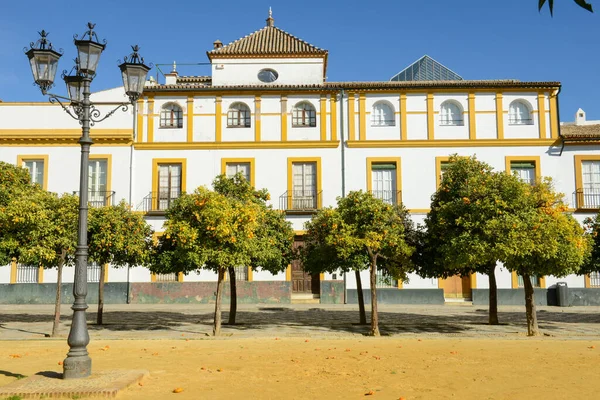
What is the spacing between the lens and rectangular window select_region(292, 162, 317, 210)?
2517 centimetres

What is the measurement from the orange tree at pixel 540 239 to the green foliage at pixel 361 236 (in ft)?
8.70

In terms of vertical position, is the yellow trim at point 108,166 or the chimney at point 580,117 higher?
the chimney at point 580,117

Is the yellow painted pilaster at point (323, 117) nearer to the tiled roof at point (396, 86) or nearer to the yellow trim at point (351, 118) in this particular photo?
the tiled roof at point (396, 86)

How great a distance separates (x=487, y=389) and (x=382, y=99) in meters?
19.1

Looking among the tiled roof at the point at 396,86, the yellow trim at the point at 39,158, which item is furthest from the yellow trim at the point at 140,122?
the yellow trim at the point at 39,158

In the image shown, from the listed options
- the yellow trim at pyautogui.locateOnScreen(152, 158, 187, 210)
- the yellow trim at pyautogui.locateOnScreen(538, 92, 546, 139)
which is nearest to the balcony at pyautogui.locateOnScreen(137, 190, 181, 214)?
the yellow trim at pyautogui.locateOnScreen(152, 158, 187, 210)

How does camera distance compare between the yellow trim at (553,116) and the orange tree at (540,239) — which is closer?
the orange tree at (540,239)

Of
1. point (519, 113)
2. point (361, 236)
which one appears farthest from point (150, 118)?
point (519, 113)

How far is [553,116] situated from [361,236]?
14.7 metres

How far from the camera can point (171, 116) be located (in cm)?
2597

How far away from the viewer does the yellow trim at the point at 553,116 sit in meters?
25.2

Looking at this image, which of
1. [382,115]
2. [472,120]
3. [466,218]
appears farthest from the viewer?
[382,115]

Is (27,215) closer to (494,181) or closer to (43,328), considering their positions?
(43,328)

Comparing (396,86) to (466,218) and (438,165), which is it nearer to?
(438,165)
